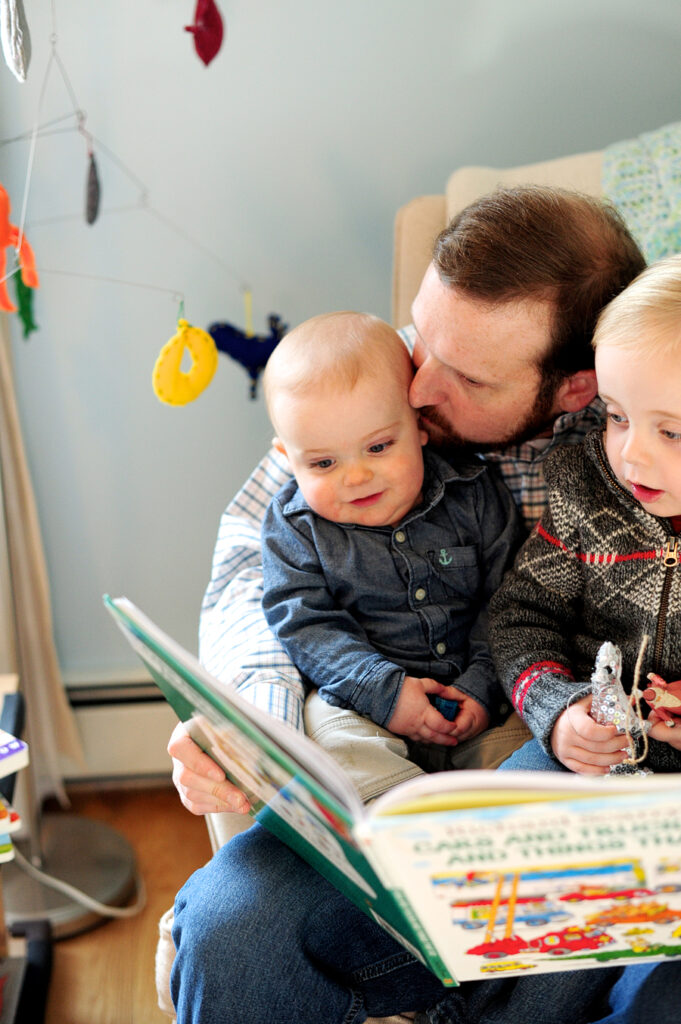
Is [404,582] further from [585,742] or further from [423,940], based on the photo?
[423,940]

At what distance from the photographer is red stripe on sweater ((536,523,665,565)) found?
1.10 m

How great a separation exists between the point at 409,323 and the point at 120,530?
2.42ft

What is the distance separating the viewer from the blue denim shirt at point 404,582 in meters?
1.24

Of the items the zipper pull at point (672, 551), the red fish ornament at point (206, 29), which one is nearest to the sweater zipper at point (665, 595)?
the zipper pull at point (672, 551)

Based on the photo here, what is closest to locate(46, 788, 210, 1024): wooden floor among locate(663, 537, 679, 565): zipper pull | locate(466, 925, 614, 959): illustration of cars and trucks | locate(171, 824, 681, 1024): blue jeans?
locate(171, 824, 681, 1024): blue jeans

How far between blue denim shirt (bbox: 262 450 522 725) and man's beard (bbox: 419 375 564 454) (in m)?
0.03

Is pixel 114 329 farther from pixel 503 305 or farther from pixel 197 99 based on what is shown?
pixel 503 305

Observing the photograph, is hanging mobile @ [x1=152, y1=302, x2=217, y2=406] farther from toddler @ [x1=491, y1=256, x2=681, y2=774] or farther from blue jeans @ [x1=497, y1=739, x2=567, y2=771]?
blue jeans @ [x1=497, y1=739, x2=567, y2=771]

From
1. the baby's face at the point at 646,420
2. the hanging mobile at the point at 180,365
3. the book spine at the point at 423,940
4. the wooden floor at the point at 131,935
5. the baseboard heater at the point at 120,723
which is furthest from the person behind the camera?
the baseboard heater at the point at 120,723

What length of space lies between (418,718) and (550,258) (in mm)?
550

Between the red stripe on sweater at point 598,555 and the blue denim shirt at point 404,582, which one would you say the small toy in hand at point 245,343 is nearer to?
the blue denim shirt at point 404,582

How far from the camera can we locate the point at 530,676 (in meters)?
1.13

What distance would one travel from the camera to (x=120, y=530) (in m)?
1.98

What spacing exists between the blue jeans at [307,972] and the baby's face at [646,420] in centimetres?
44
